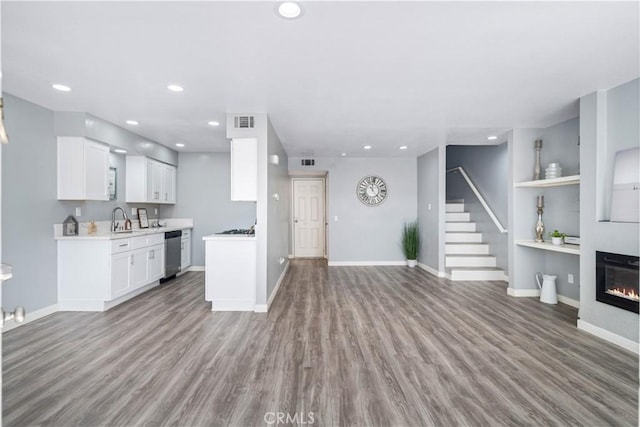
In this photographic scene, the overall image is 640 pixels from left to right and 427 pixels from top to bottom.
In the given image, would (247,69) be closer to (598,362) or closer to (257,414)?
(257,414)

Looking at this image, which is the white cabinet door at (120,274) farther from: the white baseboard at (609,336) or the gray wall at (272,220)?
the white baseboard at (609,336)

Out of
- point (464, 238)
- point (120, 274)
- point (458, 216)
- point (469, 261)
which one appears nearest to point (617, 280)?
point (469, 261)

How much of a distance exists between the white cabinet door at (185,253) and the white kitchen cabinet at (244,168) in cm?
269

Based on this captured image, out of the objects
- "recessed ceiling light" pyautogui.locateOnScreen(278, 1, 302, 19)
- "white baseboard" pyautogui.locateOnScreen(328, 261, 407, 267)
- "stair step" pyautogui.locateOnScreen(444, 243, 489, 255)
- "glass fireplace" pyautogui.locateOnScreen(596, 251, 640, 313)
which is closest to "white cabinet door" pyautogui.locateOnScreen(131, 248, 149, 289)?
"white baseboard" pyautogui.locateOnScreen(328, 261, 407, 267)

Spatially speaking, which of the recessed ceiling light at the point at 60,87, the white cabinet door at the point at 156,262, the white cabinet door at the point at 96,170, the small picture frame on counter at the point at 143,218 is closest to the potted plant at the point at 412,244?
the white cabinet door at the point at 156,262

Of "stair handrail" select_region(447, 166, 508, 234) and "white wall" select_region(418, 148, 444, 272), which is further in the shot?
"white wall" select_region(418, 148, 444, 272)

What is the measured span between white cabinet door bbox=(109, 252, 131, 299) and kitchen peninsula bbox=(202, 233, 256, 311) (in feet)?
3.83

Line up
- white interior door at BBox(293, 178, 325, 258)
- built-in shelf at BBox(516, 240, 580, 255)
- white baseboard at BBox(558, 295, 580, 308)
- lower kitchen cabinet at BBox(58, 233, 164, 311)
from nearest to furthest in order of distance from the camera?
built-in shelf at BBox(516, 240, 580, 255), lower kitchen cabinet at BBox(58, 233, 164, 311), white baseboard at BBox(558, 295, 580, 308), white interior door at BBox(293, 178, 325, 258)

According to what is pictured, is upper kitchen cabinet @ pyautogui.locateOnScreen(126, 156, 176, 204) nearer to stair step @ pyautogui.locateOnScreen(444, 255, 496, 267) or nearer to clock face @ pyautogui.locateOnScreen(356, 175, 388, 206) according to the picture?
clock face @ pyautogui.locateOnScreen(356, 175, 388, 206)

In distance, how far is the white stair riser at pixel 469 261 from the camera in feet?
19.5

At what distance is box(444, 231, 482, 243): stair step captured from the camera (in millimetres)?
6332

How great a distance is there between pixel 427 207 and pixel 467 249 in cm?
111

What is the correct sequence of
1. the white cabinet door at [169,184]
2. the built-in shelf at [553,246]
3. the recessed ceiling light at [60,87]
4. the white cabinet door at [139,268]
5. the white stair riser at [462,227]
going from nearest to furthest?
the recessed ceiling light at [60,87] < the built-in shelf at [553,246] < the white cabinet door at [139,268] < the white cabinet door at [169,184] < the white stair riser at [462,227]

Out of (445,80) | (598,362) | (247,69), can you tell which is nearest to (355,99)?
(445,80)
